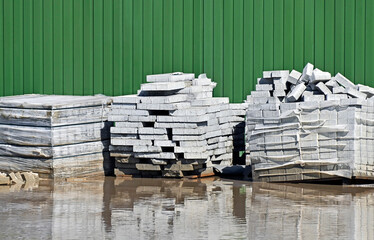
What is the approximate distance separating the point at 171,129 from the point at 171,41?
8.09 feet

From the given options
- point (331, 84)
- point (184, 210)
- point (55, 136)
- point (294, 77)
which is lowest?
point (184, 210)

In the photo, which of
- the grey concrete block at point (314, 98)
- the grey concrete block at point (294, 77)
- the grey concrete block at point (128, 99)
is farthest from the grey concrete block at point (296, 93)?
the grey concrete block at point (128, 99)

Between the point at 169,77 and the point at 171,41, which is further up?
the point at 171,41

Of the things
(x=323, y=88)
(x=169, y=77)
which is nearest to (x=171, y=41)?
(x=169, y=77)

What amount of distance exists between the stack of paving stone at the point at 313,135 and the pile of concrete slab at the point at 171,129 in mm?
763

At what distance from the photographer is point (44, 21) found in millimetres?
16609

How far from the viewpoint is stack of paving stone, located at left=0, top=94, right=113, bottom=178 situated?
14.2m

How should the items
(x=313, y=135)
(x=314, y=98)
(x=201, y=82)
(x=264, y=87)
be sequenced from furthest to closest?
(x=201, y=82)
(x=264, y=87)
(x=314, y=98)
(x=313, y=135)

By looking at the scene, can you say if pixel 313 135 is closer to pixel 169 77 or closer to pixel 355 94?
pixel 355 94

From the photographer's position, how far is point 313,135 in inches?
517

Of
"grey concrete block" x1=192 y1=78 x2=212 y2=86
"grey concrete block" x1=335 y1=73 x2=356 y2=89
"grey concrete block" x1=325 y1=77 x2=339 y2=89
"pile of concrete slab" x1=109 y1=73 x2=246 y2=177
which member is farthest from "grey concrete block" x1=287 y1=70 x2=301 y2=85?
"grey concrete block" x1=192 y1=78 x2=212 y2=86

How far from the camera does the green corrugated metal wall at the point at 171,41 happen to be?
49.0ft

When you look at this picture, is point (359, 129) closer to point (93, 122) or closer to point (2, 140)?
point (93, 122)

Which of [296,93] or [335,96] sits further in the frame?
[296,93]
